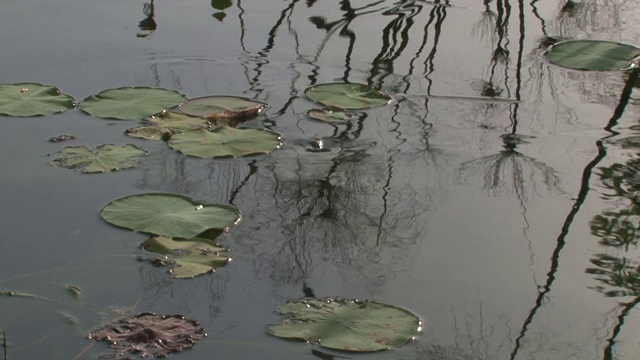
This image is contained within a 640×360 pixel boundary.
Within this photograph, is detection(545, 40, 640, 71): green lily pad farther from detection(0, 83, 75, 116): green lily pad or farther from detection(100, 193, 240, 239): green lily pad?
detection(0, 83, 75, 116): green lily pad

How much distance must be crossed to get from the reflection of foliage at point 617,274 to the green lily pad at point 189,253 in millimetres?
1309

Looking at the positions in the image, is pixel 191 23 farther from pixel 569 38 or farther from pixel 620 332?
pixel 620 332

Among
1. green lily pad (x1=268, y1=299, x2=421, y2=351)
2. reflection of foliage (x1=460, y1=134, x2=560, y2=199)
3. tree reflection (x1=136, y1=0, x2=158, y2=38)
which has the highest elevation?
tree reflection (x1=136, y1=0, x2=158, y2=38)

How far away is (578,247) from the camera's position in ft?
12.2

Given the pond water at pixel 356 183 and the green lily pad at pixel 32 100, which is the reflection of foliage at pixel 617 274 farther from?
the green lily pad at pixel 32 100

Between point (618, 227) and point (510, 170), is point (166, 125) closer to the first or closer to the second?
point (510, 170)

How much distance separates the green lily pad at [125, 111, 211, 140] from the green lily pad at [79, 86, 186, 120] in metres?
0.08

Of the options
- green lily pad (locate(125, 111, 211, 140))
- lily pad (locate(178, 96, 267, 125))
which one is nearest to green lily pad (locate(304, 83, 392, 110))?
lily pad (locate(178, 96, 267, 125))

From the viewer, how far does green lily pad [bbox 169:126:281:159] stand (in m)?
4.21

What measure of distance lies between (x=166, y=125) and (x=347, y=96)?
0.94 meters

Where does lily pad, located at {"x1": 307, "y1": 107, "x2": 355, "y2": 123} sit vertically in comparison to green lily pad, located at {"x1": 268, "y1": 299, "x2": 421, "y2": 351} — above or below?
above

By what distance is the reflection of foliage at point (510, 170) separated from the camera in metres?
4.18

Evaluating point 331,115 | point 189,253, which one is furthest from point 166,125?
point 189,253

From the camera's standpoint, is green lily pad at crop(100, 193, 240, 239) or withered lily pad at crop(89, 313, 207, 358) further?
green lily pad at crop(100, 193, 240, 239)
